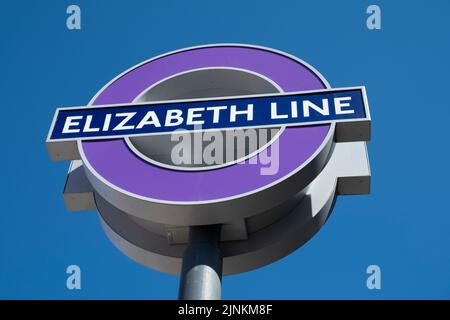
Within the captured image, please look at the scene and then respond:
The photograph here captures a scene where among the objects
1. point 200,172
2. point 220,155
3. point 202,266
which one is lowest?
point 202,266

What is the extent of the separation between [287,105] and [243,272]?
210 centimetres

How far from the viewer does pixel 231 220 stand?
8.23 m

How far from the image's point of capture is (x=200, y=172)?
336 inches

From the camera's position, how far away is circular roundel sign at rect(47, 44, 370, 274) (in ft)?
27.0

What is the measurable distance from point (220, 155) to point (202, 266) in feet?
6.05

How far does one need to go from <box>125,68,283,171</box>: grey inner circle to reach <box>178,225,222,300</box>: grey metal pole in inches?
29.2

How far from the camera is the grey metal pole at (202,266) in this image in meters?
7.83

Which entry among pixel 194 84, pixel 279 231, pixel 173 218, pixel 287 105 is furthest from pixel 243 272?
pixel 194 84

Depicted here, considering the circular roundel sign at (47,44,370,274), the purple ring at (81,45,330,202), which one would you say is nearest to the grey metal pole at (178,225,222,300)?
the circular roundel sign at (47,44,370,274)

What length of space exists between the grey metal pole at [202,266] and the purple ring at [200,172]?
0.55 meters

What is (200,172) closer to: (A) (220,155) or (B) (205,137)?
(B) (205,137)

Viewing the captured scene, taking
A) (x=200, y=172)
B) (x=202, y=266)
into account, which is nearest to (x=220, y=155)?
(x=200, y=172)
